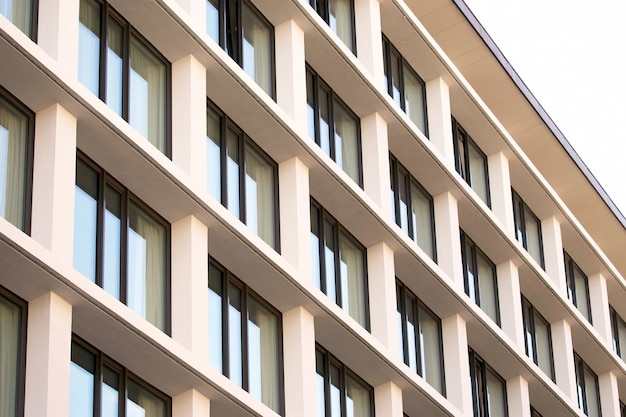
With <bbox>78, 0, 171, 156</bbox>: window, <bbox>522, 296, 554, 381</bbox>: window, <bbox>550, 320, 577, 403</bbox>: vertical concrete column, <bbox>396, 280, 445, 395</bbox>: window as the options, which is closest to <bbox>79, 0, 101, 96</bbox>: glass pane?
<bbox>78, 0, 171, 156</bbox>: window

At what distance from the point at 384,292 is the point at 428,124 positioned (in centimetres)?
687

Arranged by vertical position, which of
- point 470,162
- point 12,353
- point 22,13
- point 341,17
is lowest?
point 12,353

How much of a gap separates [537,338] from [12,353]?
22717 mm

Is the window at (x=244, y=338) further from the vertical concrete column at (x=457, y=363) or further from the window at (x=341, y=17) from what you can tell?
the window at (x=341, y=17)

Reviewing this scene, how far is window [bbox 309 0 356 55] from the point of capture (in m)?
33.7

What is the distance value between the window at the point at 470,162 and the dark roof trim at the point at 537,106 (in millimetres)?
2230

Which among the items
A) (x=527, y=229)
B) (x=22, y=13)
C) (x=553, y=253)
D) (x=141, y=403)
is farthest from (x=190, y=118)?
(x=553, y=253)

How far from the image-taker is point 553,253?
42.5m

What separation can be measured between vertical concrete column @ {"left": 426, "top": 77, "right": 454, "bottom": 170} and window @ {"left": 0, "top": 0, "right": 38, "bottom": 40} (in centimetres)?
1509

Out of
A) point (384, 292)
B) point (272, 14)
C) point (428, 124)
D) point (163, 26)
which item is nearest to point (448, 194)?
point (428, 124)

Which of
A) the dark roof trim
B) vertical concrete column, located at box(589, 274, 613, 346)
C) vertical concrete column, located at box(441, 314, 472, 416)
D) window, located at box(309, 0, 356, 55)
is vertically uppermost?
the dark roof trim

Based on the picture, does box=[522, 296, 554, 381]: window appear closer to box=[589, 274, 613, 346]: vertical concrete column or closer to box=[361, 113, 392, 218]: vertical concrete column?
box=[589, 274, 613, 346]: vertical concrete column

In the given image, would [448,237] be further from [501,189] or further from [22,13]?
[22,13]

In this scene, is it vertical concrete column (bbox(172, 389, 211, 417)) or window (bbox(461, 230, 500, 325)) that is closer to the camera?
vertical concrete column (bbox(172, 389, 211, 417))
